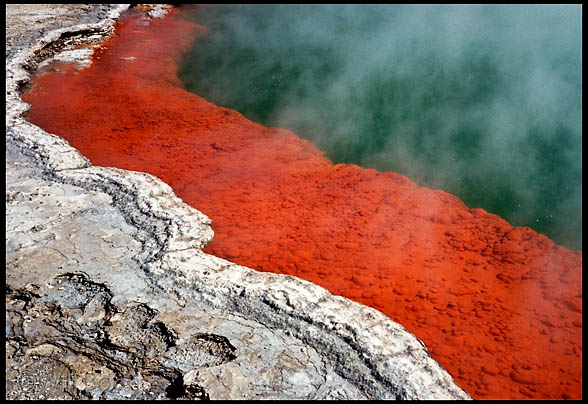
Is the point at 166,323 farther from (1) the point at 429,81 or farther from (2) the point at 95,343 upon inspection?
(1) the point at 429,81

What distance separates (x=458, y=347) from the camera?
7.68 ft

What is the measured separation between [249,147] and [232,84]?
219 centimetres

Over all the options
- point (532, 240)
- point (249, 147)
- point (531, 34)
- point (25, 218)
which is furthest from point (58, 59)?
point (531, 34)

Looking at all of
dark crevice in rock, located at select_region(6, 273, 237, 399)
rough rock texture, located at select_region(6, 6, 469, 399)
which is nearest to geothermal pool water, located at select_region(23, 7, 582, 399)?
rough rock texture, located at select_region(6, 6, 469, 399)

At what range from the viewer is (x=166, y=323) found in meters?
2.23

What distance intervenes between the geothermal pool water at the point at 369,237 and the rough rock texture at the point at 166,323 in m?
0.33

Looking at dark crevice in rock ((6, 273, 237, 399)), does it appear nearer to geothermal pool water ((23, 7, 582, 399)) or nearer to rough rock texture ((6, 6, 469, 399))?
rough rock texture ((6, 6, 469, 399))

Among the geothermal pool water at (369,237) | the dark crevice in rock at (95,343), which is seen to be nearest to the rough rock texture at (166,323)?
the dark crevice in rock at (95,343)

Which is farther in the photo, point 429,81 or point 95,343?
point 429,81

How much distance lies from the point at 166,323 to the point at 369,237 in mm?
1432

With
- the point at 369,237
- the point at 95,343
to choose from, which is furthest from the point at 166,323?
the point at 369,237

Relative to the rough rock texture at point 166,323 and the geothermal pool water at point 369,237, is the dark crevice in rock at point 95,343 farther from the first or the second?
the geothermal pool water at point 369,237

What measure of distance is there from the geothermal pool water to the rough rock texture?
0.33 meters

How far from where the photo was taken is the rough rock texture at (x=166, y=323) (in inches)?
76.1
